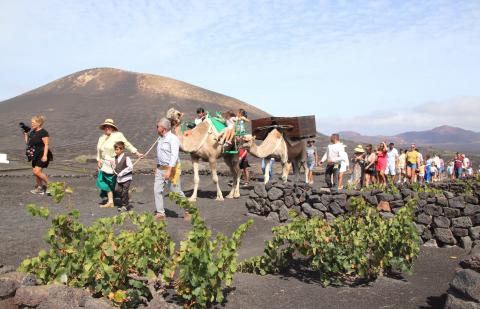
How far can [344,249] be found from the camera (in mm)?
7211

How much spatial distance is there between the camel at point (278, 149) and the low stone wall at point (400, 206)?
203cm

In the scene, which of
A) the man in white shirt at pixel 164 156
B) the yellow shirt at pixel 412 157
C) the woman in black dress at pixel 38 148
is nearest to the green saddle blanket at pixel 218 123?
the man in white shirt at pixel 164 156

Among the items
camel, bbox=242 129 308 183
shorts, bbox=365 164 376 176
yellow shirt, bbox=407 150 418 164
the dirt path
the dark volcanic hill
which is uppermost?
the dark volcanic hill

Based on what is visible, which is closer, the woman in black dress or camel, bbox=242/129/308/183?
the woman in black dress

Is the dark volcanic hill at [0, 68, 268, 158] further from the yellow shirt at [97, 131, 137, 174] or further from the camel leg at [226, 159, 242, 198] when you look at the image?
the yellow shirt at [97, 131, 137, 174]

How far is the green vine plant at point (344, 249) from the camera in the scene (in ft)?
23.3

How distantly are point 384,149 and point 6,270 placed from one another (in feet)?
43.6

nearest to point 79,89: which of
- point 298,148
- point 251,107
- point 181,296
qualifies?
point 251,107

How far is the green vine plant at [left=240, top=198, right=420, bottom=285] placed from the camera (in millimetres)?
7109

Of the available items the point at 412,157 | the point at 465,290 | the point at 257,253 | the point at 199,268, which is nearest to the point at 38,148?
the point at 257,253

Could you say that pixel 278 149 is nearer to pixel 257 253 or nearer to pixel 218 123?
pixel 218 123

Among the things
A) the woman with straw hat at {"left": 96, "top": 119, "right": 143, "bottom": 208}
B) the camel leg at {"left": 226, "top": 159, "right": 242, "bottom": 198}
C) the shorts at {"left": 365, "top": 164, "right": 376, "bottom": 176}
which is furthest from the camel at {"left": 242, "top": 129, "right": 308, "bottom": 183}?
the woman with straw hat at {"left": 96, "top": 119, "right": 143, "bottom": 208}

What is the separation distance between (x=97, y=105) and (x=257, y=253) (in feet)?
158

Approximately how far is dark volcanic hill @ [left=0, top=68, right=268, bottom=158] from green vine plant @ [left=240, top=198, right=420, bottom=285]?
1081 inches
